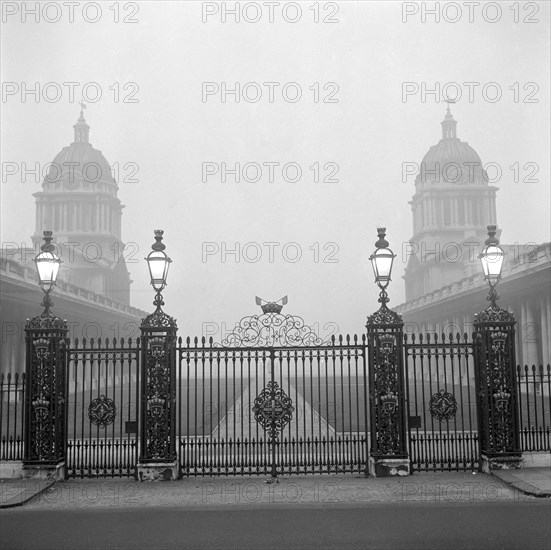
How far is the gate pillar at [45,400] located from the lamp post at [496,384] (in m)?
9.36

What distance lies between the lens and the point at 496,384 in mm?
16750

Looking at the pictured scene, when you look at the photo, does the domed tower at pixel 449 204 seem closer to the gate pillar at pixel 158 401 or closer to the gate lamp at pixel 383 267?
the gate lamp at pixel 383 267

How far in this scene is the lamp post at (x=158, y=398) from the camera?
53.3ft

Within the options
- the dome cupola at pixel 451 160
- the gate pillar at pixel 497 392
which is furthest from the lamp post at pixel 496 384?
the dome cupola at pixel 451 160

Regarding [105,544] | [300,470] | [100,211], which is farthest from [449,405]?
[100,211]

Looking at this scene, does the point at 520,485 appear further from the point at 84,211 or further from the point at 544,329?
the point at 84,211

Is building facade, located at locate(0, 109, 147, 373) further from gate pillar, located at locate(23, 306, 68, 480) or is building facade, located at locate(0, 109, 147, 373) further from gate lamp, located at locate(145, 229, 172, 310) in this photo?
gate lamp, located at locate(145, 229, 172, 310)

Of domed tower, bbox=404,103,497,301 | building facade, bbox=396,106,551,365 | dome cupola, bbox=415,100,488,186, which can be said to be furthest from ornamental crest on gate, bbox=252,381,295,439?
dome cupola, bbox=415,100,488,186

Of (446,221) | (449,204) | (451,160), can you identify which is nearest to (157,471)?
(446,221)

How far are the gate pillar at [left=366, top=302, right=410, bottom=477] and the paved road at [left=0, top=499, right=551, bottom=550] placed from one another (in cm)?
302

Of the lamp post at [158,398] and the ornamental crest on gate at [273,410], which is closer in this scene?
the lamp post at [158,398]

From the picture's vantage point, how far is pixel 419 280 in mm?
127375

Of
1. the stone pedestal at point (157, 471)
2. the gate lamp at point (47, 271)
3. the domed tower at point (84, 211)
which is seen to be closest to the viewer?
the stone pedestal at point (157, 471)

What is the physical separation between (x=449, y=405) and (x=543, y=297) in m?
32.4
